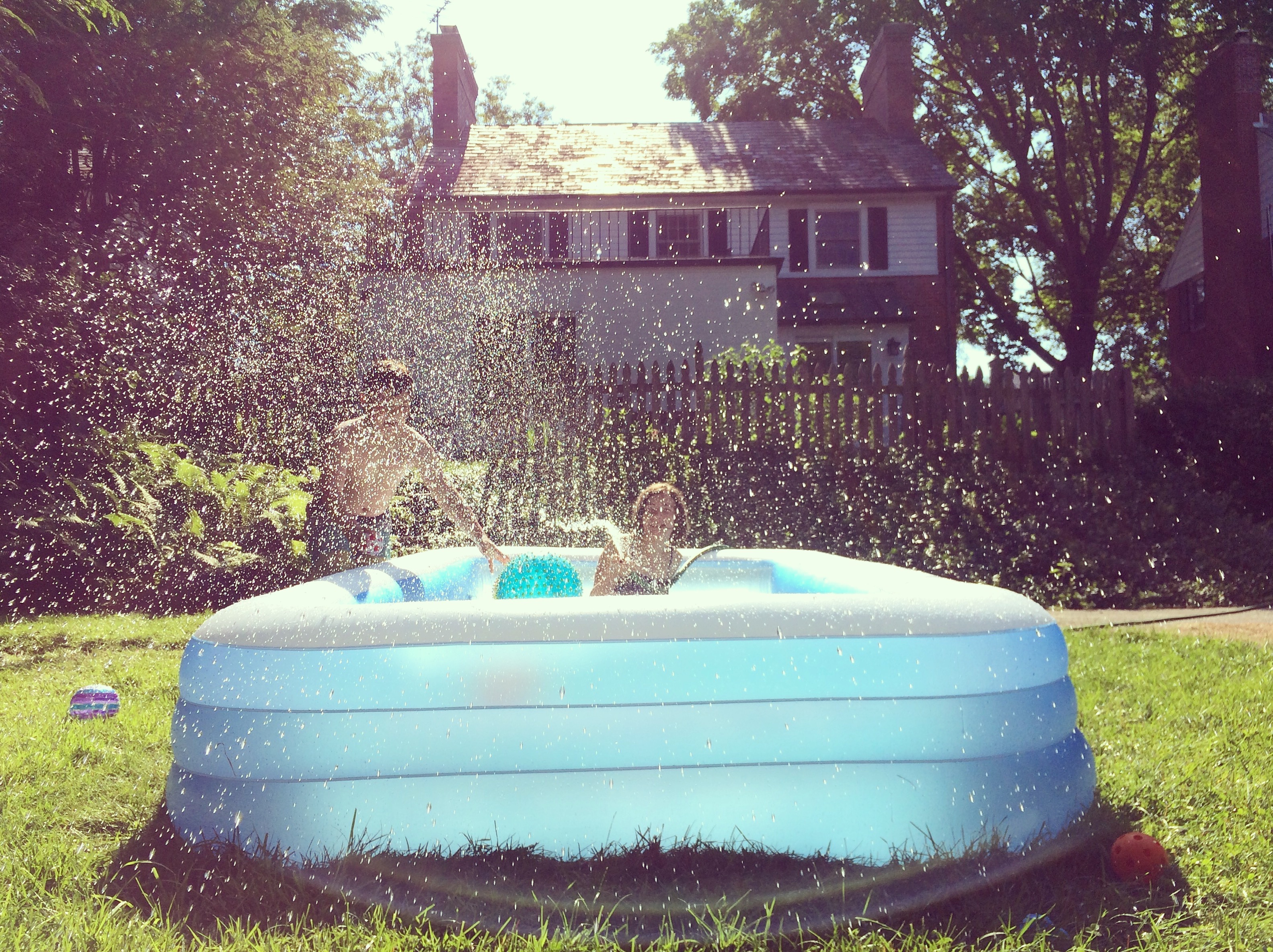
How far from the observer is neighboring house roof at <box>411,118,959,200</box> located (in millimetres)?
19984

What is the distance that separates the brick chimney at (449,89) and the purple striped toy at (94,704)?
63.4ft

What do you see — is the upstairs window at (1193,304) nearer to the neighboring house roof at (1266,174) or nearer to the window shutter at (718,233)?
the neighboring house roof at (1266,174)

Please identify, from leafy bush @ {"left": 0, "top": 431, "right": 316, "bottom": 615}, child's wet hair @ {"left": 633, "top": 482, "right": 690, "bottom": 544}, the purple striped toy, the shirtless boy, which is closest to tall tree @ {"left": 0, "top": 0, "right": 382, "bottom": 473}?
leafy bush @ {"left": 0, "top": 431, "right": 316, "bottom": 615}

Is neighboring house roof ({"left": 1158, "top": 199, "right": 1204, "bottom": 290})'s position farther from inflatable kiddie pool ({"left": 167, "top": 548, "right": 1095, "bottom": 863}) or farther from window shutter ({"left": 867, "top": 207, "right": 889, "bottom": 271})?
inflatable kiddie pool ({"left": 167, "top": 548, "right": 1095, "bottom": 863})

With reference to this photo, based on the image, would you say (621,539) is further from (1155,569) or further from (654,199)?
(654,199)

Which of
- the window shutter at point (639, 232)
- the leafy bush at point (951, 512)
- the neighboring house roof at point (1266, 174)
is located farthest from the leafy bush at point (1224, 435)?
the window shutter at point (639, 232)

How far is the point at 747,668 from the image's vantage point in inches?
111

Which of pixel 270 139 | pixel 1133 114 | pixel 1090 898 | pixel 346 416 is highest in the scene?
pixel 1133 114

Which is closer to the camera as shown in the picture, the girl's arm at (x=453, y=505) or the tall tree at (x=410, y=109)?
the girl's arm at (x=453, y=505)

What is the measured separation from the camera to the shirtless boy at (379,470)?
16.3ft

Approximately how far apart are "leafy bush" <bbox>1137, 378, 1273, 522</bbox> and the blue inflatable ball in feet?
29.2

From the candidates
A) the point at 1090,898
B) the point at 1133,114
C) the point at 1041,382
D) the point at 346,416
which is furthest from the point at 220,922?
the point at 1133,114

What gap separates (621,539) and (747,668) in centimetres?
215

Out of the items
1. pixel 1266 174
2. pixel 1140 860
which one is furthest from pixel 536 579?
pixel 1266 174
